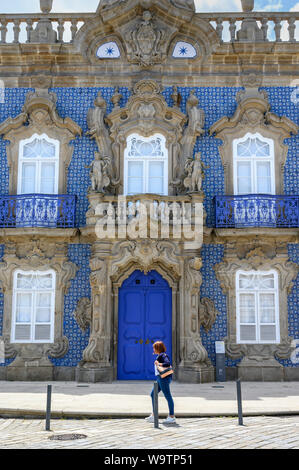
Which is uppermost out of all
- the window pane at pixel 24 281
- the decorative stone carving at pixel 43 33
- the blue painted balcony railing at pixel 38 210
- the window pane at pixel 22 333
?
the decorative stone carving at pixel 43 33

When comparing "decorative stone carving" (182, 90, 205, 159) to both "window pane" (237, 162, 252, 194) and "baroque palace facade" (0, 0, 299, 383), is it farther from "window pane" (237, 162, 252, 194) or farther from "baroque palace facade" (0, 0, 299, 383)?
"window pane" (237, 162, 252, 194)

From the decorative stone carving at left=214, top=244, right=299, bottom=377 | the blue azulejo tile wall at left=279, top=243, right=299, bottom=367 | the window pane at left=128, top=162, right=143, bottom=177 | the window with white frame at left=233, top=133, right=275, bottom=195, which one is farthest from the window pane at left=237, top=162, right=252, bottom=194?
the window pane at left=128, top=162, right=143, bottom=177

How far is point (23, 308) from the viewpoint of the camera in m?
15.0

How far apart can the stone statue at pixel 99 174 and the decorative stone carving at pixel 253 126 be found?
3.26 m

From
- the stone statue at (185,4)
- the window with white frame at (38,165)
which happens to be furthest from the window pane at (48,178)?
the stone statue at (185,4)

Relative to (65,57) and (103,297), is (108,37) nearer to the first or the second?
(65,57)

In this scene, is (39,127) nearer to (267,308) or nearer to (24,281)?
(24,281)

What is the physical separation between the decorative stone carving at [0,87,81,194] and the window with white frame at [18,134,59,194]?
0.46 feet

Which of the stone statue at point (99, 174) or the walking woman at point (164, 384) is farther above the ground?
the stone statue at point (99, 174)

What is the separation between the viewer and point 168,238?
14461 mm

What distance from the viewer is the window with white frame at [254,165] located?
1559 centimetres

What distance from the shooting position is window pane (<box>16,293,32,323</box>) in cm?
1490

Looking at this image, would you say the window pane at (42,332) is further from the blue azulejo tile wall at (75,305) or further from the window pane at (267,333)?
the window pane at (267,333)
